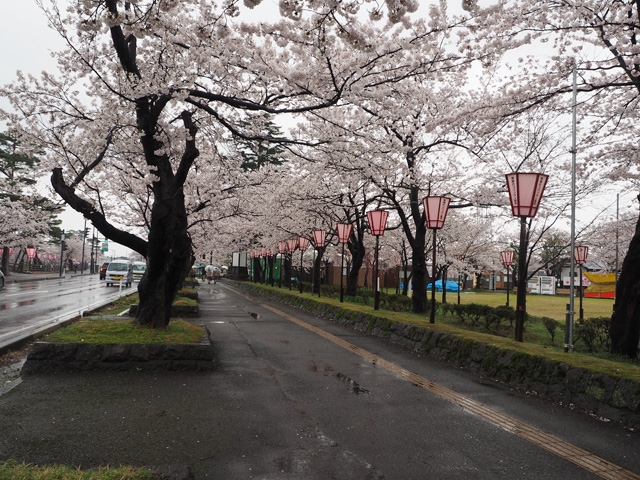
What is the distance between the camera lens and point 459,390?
5.94 m

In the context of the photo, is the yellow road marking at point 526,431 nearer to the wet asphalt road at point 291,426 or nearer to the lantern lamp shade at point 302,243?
the wet asphalt road at point 291,426

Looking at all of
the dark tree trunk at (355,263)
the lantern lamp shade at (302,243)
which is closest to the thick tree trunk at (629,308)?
the dark tree trunk at (355,263)

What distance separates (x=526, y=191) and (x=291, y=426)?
604 centimetres

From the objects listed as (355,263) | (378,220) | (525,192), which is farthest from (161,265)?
(355,263)

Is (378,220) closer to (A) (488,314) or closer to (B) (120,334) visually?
(A) (488,314)

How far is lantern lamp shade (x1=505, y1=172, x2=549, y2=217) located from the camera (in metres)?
7.66

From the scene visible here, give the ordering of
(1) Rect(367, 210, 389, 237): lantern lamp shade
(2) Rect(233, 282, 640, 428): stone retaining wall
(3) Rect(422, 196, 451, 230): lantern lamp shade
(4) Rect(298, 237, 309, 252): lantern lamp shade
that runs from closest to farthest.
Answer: (2) Rect(233, 282, 640, 428): stone retaining wall
(3) Rect(422, 196, 451, 230): lantern lamp shade
(1) Rect(367, 210, 389, 237): lantern lamp shade
(4) Rect(298, 237, 309, 252): lantern lamp shade

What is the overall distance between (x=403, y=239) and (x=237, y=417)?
25.2 metres

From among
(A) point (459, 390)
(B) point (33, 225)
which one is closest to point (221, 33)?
(A) point (459, 390)

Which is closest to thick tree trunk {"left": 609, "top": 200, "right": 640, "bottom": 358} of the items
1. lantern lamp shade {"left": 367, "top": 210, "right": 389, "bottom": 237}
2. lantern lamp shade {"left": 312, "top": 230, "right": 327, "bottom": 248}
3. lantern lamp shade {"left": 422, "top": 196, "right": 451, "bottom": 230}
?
lantern lamp shade {"left": 422, "top": 196, "right": 451, "bottom": 230}

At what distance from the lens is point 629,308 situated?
321 inches

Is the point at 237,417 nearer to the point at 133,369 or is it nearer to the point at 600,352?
the point at 133,369

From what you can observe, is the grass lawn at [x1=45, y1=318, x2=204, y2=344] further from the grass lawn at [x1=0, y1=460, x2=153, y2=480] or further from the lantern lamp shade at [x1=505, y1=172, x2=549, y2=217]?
the lantern lamp shade at [x1=505, y1=172, x2=549, y2=217]

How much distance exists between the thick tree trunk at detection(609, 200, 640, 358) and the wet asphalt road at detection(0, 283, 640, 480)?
3.79 meters
